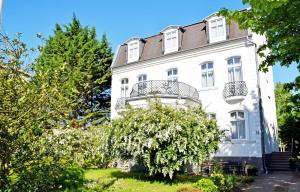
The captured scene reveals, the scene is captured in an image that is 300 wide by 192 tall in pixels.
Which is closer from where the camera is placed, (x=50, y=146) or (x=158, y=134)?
(x=50, y=146)

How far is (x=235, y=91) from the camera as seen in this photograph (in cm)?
2036

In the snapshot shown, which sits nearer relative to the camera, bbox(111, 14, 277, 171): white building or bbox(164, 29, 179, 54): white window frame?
bbox(111, 14, 277, 171): white building

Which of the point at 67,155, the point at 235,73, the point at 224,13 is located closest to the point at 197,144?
the point at 224,13

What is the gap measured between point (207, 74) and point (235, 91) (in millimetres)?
2909

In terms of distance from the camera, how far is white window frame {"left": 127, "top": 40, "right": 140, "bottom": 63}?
26875 millimetres

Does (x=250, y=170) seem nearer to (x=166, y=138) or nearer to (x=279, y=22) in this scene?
(x=166, y=138)

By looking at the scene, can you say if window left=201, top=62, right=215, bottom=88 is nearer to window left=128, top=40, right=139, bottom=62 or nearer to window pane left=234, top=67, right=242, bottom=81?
window pane left=234, top=67, right=242, bottom=81

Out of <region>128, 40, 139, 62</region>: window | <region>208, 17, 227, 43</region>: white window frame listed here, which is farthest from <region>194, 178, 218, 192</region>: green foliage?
<region>128, 40, 139, 62</region>: window

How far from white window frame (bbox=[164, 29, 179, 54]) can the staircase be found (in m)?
11.6

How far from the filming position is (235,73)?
21.0m

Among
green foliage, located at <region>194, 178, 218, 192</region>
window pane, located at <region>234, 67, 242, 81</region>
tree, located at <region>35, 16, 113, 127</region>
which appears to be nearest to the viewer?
green foliage, located at <region>194, 178, 218, 192</region>

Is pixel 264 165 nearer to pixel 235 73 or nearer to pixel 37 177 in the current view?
pixel 235 73

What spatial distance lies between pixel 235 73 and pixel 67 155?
1703cm

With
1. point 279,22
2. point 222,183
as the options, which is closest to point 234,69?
point 222,183
